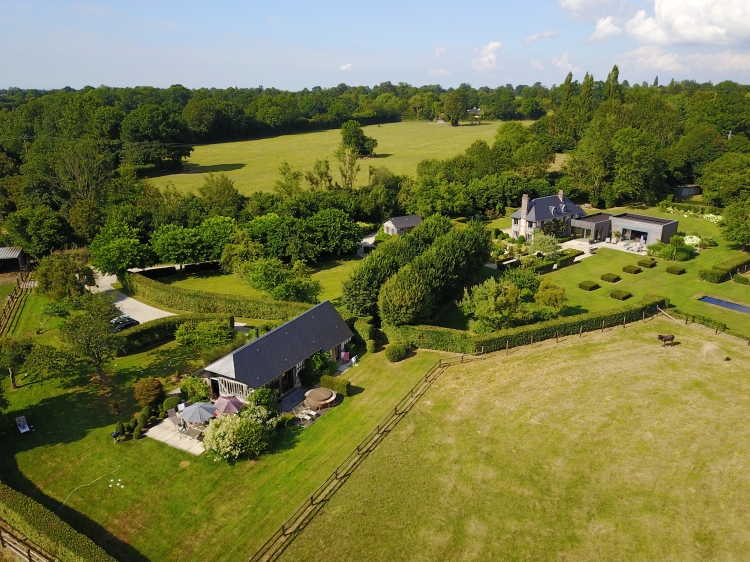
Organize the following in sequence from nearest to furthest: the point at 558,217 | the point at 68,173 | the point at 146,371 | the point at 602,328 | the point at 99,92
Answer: the point at 146,371 → the point at 602,328 → the point at 558,217 → the point at 68,173 → the point at 99,92

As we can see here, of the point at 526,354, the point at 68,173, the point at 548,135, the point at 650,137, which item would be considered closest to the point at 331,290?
the point at 526,354

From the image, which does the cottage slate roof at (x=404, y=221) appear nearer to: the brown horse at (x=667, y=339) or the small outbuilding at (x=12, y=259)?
the brown horse at (x=667, y=339)

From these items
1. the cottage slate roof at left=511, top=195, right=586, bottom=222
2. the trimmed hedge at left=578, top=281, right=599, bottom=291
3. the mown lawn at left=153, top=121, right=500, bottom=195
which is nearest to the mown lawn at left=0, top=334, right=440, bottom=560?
the trimmed hedge at left=578, top=281, right=599, bottom=291

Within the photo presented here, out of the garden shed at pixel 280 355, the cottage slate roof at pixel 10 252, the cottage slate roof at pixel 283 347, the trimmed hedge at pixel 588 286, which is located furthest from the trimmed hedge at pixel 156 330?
the trimmed hedge at pixel 588 286

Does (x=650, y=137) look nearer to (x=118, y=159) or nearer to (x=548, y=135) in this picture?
(x=548, y=135)

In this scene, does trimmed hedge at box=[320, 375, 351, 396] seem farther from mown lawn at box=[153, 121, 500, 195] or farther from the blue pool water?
mown lawn at box=[153, 121, 500, 195]

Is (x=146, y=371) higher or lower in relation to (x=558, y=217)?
lower
